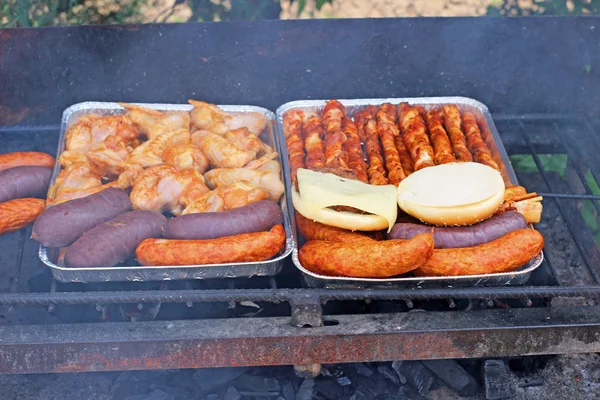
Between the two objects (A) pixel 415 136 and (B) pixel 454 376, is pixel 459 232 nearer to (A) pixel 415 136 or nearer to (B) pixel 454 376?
(B) pixel 454 376

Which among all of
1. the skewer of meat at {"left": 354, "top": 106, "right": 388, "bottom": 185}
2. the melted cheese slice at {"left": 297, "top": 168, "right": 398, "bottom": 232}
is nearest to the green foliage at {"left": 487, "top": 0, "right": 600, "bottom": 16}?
the skewer of meat at {"left": 354, "top": 106, "right": 388, "bottom": 185}

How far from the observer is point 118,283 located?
4.00m

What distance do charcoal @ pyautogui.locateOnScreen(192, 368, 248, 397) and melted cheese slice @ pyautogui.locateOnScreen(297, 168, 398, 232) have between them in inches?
43.0

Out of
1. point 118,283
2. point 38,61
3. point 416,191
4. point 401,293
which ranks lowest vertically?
point 118,283

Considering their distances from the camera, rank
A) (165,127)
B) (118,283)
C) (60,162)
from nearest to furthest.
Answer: (118,283) < (60,162) < (165,127)

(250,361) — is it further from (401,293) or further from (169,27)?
(169,27)

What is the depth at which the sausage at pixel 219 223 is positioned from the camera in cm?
363

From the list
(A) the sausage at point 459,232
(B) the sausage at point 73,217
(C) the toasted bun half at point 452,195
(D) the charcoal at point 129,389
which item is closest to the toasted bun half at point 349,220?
(A) the sausage at point 459,232

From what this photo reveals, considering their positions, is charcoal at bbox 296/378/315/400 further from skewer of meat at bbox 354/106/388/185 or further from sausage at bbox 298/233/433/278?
skewer of meat at bbox 354/106/388/185

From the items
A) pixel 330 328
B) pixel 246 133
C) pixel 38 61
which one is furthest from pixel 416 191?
pixel 38 61

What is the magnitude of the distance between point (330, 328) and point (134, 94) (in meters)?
2.75

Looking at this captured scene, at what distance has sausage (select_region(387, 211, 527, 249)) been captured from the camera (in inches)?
141

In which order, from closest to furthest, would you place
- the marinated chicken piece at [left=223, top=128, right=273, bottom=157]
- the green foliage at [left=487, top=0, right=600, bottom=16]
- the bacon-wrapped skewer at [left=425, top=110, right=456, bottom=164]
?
the bacon-wrapped skewer at [left=425, top=110, right=456, bottom=164]
the marinated chicken piece at [left=223, top=128, right=273, bottom=157]
the green foliage at [left=487, top=0, right=600, bottom=16]

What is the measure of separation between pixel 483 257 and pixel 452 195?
419mm
